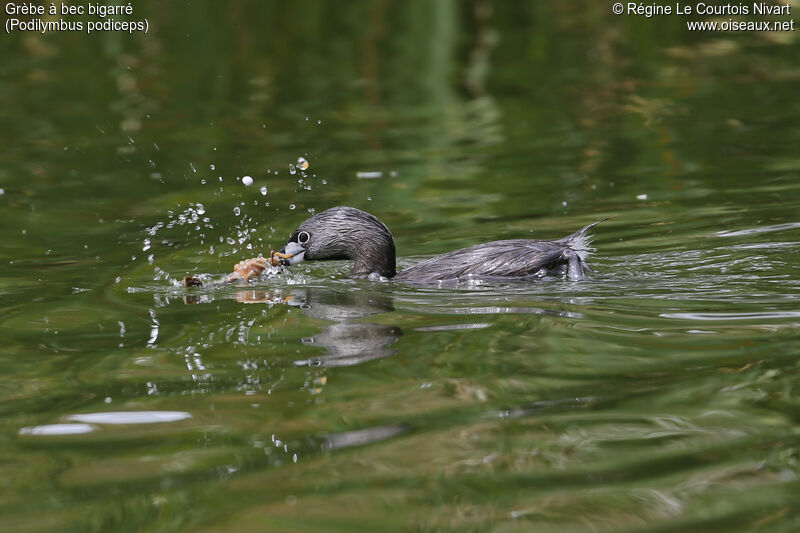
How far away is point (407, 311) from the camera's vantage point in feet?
21.6

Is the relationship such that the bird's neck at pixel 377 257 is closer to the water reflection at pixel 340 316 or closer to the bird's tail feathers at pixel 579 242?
the water reflection at pixel 340 316

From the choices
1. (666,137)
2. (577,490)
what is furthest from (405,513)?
(666,137)

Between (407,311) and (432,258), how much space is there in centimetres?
166

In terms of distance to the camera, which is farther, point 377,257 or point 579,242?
point 377,257

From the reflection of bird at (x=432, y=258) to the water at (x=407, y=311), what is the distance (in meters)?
0.25

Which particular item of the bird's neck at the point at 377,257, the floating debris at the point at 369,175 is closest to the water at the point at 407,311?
the floating debris at the point at 369,175

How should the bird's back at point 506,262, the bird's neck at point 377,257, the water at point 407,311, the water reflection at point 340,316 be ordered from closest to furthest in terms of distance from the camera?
the water at point 407,311
the water reflection at point 340,316
the bird's back at point 506,262
the bird's neck at point 377,257

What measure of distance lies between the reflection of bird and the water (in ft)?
0.83

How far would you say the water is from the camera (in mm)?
3791

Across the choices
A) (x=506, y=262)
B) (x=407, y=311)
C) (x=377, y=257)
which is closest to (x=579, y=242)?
(x=506, y=262)

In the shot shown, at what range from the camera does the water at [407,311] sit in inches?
149

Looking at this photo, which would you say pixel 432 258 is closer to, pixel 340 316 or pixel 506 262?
pixel 506 262

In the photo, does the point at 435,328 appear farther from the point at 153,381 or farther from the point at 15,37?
the point at 15,37

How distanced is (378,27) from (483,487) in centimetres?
1792
